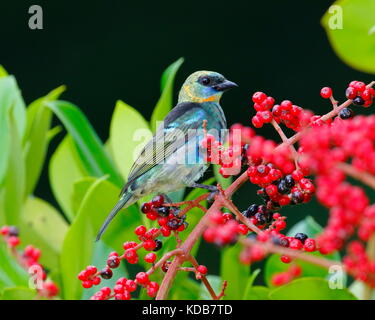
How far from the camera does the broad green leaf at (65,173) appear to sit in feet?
4.74

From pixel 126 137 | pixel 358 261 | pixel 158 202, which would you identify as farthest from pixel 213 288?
pixel 358 261

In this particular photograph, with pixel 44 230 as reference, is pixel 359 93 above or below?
above

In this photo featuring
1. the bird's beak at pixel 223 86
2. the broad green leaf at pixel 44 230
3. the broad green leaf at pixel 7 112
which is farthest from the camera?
the bird's beak at pixel 223 86

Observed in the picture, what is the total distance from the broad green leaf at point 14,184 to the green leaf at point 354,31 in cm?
64

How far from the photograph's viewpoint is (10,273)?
1174 millimetres

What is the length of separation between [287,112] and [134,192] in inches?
17.6

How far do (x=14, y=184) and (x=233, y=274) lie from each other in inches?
18.6

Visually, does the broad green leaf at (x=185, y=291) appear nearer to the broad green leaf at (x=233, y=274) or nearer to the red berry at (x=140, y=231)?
the broad green leaf at (x=233, y=274)

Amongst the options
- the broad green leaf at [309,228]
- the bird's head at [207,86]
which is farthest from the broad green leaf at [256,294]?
the bird's head at [207,86]

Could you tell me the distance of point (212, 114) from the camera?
1.42 metres

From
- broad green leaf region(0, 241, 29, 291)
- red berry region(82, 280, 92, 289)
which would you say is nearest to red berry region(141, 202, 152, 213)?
red berry region(82, 280, 92, 289)

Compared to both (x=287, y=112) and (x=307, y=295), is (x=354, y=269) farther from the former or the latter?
(x=307, y=295)

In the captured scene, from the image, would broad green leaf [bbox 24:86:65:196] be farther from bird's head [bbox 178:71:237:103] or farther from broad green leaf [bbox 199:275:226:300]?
broad green leaf [bbox 199:275:226:300]

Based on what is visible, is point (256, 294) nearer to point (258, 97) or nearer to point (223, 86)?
point (258, 97)
